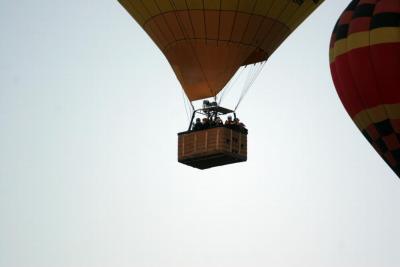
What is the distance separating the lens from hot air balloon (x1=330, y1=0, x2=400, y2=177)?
23.9 m

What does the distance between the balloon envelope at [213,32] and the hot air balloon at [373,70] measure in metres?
1.81

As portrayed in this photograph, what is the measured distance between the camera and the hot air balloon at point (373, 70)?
78.5ft

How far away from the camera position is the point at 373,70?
24.1 metres

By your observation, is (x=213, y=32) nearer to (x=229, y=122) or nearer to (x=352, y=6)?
(x=229, y=122)

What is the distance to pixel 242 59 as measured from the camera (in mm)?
22500

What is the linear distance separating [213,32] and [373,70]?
394 centimetres

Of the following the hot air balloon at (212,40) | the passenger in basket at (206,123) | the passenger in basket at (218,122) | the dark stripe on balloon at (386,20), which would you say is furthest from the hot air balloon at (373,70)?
the passenger in basket at (206,123)

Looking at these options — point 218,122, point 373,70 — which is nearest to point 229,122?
point 218,122

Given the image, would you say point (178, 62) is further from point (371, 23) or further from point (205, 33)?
point (371, 23)

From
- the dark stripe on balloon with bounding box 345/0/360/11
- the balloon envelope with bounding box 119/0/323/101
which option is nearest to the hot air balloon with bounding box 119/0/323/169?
the balloon envelope with bounding box 119/0/323/101

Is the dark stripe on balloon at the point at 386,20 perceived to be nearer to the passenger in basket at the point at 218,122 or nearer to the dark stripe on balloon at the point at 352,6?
the dark stripe on balloon at the point at 352,6

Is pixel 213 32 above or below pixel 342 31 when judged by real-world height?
below

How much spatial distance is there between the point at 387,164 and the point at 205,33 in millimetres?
5392

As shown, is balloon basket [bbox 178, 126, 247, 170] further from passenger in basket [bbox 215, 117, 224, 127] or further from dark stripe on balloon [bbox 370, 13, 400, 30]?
dark stripe on balloon [bbox 370, 13, 400, 30]
